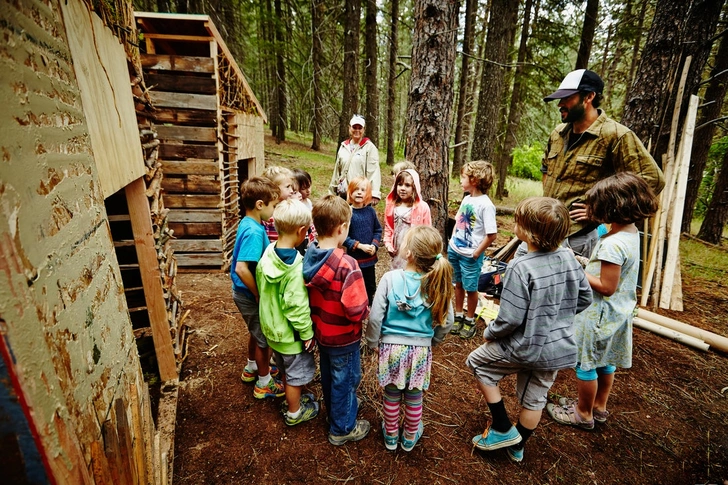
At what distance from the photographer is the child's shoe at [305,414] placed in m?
2.65

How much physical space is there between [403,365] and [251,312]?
1.33 meters

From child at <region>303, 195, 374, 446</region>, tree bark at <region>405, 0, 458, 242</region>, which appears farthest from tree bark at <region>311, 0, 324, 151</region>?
child at <region>303, 195, 374, 446</region>

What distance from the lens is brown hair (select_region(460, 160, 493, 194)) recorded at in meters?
3.41

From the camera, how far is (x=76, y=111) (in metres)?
1.26

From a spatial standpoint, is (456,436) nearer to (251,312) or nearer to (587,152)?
(251,312)

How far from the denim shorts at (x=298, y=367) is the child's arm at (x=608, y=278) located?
2.13 metres

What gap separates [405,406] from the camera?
243 cm

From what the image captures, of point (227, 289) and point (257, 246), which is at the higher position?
point (257, 246)

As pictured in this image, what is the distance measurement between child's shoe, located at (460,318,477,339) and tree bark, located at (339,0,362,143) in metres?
9.21

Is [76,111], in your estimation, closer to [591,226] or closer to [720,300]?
[591,226]

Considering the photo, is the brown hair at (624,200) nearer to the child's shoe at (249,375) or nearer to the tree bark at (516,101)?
the child's shoe at (249,375)

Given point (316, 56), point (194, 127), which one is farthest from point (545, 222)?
point (316, 56)

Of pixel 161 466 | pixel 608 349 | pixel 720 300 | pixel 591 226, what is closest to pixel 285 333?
pixel 161 466

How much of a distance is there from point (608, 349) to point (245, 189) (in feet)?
9.93
